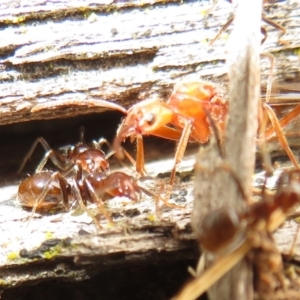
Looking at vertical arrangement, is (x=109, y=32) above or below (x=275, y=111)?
above

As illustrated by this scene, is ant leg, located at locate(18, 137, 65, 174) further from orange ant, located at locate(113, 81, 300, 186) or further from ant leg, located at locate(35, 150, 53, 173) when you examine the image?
orange ant, located at locate(113, 81, 300, 186)

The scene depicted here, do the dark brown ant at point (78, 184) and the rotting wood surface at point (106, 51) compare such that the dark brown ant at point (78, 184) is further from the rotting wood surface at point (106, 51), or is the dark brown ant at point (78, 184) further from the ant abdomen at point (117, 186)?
the rotting wood surface at point (106, 51)

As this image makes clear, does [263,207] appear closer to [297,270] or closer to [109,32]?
[297,270]

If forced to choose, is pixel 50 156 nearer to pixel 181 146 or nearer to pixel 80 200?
pixel 80 200

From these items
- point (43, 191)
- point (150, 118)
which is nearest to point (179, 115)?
point (150, 118)

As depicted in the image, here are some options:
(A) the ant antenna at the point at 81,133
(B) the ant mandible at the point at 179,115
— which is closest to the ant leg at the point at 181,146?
(B) the ant mandible at the point at 179,115

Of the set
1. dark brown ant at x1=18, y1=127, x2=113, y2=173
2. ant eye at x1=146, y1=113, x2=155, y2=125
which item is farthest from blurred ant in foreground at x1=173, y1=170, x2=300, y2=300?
dark brown ant at x1=18, y1=127, x2=113, y2=173

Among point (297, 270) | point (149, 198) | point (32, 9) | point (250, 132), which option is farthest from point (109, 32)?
point (297, 270)
